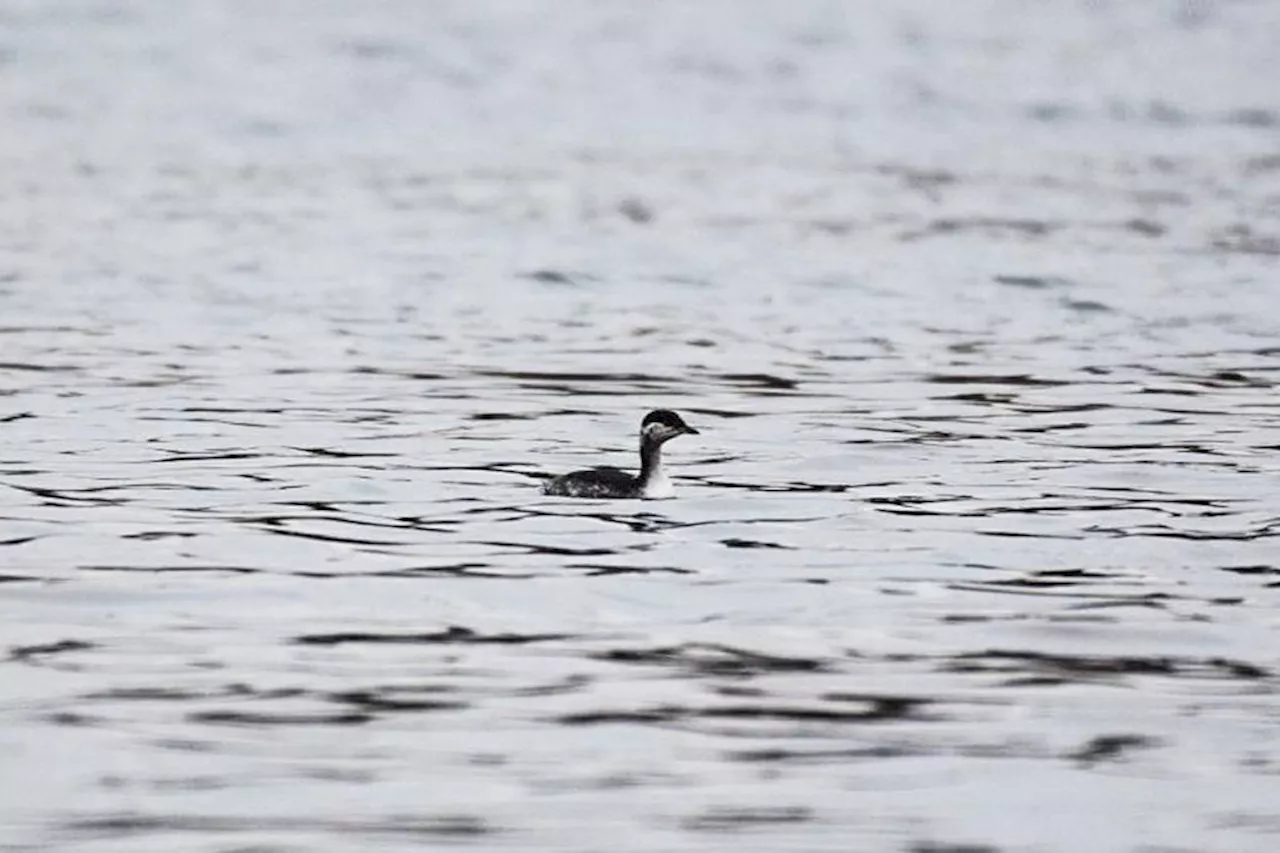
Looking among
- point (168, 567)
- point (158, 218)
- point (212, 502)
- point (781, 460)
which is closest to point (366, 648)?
point (168, 567)

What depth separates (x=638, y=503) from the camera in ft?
50.2

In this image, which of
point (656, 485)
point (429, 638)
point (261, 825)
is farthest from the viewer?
point (656, 485)

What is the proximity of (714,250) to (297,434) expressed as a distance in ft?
38.4

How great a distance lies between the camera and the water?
9.81 m

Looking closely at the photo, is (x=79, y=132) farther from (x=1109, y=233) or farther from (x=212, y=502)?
(x=212, y=502)

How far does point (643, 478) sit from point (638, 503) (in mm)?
131

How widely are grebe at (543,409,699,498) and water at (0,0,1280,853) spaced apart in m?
0.17

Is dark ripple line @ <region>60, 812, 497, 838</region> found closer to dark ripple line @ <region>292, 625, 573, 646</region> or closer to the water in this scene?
the water

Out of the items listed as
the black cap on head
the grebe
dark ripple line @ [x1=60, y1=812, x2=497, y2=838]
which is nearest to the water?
dark ripple line @ [x1=60, y1=812, x2=497, y2=838]

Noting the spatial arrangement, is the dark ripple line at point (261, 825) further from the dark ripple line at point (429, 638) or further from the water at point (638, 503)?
the dark ripple line at point (429, 638)

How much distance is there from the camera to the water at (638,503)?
32.2 feet

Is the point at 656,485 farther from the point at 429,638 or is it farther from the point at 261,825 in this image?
the point at 261,825

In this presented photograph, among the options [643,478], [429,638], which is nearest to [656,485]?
[643,478]

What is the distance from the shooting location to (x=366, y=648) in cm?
1164
